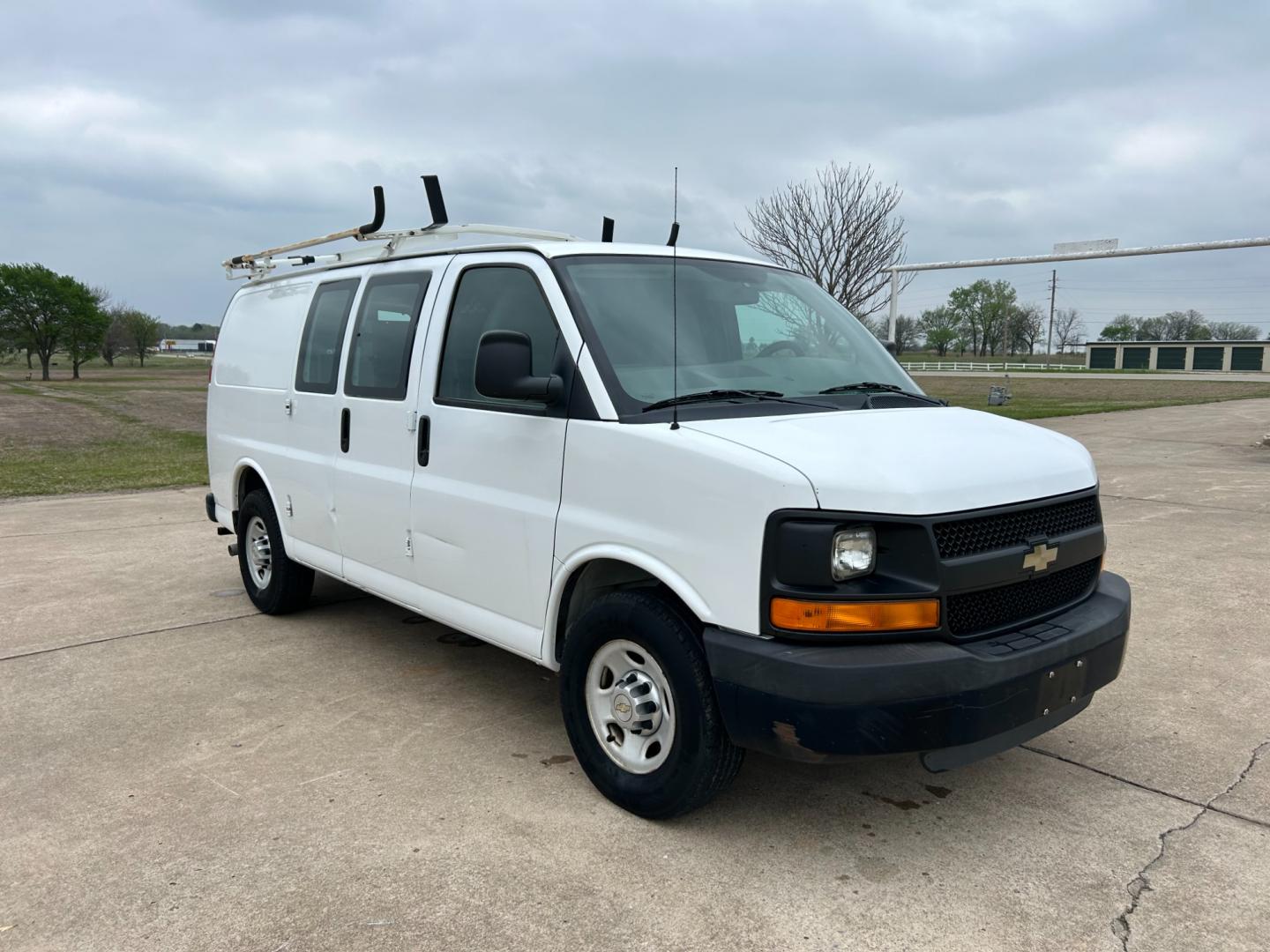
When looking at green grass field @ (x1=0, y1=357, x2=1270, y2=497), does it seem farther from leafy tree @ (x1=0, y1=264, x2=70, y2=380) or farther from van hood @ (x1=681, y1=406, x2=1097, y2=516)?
leafy tree @ (x1=0, y1=264, x2=70, y2=380)

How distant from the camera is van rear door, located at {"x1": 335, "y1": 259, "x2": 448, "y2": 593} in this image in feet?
14.7

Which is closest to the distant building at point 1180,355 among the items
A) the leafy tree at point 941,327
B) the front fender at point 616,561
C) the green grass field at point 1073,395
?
the leafy tree at point 941,327

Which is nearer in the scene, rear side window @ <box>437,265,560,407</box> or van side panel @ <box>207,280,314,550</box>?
rear side window @ <box>437,265,560,407</box>

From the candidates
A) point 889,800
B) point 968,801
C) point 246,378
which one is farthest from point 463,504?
point 246,378

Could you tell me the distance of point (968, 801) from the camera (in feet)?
11.9

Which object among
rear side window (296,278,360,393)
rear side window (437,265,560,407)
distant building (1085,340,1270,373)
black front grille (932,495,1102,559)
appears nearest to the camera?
black front grille (932,495,1102,559)

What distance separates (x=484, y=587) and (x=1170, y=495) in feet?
30.7

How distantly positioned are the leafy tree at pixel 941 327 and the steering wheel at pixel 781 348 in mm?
97344

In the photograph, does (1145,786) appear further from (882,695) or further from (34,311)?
(34,311)

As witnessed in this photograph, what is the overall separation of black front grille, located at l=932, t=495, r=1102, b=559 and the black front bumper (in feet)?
1.00

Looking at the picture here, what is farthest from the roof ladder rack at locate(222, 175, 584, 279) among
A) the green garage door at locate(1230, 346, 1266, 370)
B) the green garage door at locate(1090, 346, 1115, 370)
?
the green garage door at locate(1090, 346, 1115, 370)

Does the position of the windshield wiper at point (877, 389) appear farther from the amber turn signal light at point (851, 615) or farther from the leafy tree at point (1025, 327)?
the leafy tree at point (1025, 327)

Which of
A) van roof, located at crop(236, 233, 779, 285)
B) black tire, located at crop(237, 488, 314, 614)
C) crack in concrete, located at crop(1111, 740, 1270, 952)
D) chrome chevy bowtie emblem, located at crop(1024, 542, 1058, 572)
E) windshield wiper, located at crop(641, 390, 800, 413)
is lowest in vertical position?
crack in concrete, located at crop(1111, 740, 1270, 952)

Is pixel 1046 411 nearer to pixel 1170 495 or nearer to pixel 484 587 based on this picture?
pixel 1170 495
